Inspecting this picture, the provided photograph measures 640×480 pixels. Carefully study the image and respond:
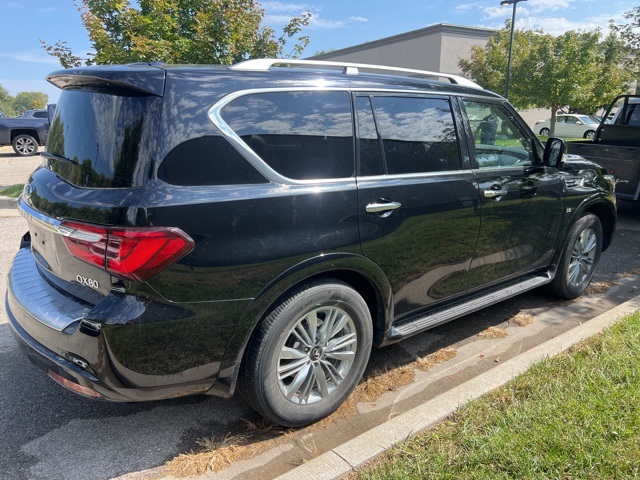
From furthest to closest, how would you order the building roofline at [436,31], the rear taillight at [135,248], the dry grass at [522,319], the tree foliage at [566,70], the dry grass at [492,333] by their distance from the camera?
the building roofline at [436,31]
the tree foliage at [566,70]
the dry grass at [522,319]
the dry grass at [492,333]
the rear taillight at [135,248]

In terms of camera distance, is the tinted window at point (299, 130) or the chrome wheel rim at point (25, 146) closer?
the tinted window at point (299, 130)

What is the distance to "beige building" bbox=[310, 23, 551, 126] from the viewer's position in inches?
1288

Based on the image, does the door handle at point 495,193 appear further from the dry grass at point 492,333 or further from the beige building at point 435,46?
the beige building at point 435,46

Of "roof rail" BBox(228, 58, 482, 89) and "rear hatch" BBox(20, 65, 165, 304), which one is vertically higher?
"roof rail" BBox(228, 58, 482, 89)

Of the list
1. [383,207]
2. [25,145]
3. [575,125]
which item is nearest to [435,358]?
[383,207]

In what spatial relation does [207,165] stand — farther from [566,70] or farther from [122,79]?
[566,70]

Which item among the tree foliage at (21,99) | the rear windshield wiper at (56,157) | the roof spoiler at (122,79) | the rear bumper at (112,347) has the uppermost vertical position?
the tree foliage at (21,99)

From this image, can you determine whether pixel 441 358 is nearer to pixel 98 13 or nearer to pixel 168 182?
pixel 168 182

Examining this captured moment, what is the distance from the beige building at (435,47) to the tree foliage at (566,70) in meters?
9.95

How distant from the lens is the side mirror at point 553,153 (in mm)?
4008

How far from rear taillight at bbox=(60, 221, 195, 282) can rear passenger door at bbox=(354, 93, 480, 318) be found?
1.06m

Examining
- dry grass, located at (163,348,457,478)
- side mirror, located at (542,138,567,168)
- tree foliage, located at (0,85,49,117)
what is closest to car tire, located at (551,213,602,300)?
side mirror, located at (542,138,567,168)

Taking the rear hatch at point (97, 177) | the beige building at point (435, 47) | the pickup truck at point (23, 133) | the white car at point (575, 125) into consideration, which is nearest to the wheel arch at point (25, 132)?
the pickup truck at point (23, 133)

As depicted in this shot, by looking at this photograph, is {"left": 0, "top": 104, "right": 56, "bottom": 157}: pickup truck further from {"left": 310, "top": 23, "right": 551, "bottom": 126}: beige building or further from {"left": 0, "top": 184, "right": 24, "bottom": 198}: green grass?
{"left": 310, "top": 23, "right": 551, "bottom": 126}: beige building
